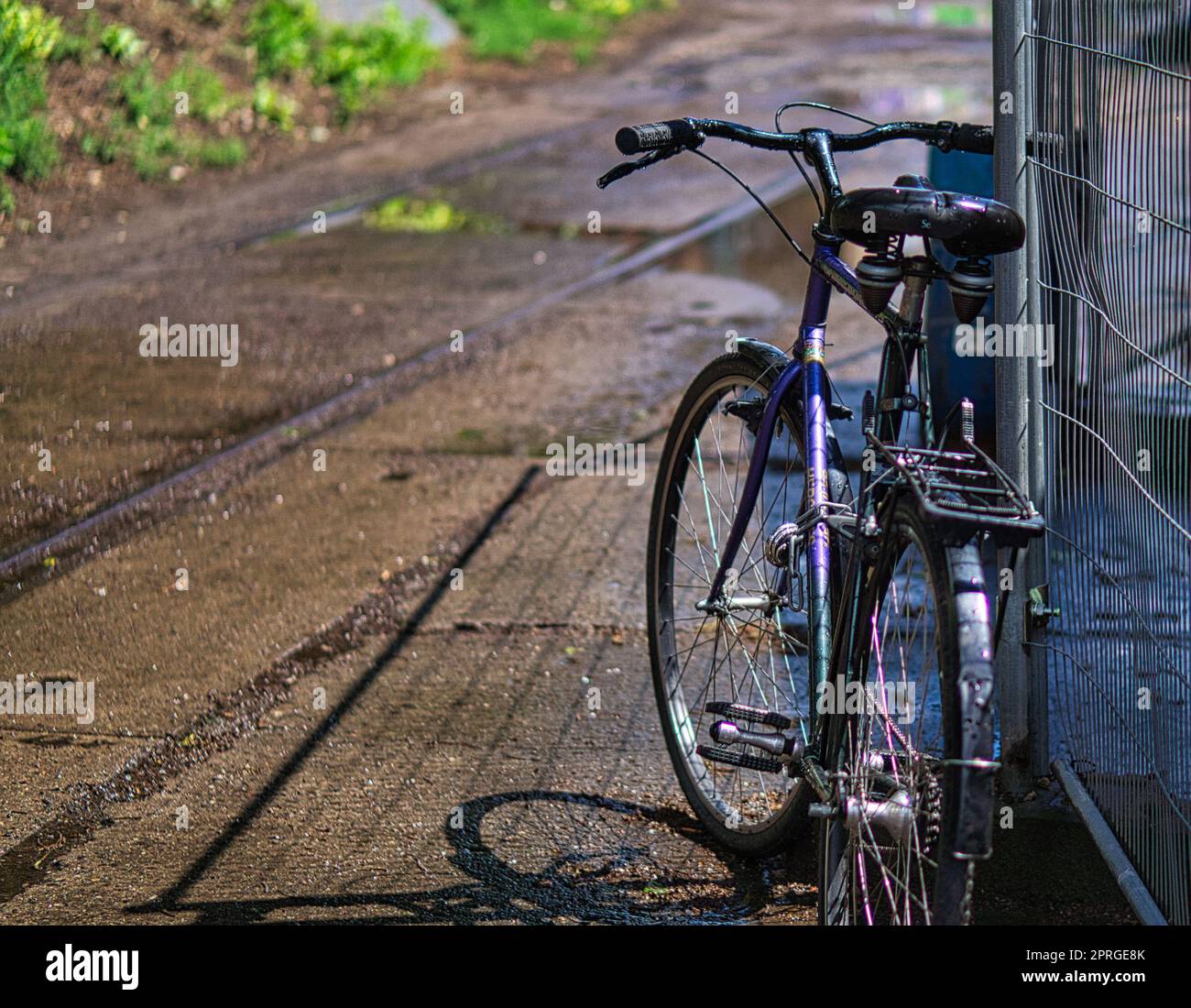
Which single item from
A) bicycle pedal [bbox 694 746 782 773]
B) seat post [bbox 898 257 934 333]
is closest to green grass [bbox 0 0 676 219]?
bicycle pedal [bbox 694 746 782 773]

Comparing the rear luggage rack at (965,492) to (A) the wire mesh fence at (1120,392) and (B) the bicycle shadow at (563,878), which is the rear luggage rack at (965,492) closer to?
(A) the wire mesh fence at (1120,392)

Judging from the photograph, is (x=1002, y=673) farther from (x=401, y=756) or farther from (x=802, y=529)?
(x=401, y=756)

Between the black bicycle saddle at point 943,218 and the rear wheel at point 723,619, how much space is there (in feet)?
1.85

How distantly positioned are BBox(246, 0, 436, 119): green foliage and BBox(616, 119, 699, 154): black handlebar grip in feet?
40.8

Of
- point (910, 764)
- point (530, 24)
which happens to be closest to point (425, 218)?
point (910, 764)

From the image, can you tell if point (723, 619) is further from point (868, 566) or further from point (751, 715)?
point (868, 566)

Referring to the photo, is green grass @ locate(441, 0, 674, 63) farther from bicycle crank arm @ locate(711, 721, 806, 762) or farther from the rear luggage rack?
the rear luggage rack

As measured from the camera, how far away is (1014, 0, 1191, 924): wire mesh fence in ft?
9.66

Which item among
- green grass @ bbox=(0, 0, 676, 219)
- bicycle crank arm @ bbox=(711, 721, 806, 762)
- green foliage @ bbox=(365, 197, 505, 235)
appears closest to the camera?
bicycle crank arm @ bbox=(711, 721, 806, 762)

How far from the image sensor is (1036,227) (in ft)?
12.0

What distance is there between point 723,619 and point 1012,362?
884 millimetres

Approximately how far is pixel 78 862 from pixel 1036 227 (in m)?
2.61

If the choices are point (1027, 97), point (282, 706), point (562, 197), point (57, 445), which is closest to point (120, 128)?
point (562, 197)

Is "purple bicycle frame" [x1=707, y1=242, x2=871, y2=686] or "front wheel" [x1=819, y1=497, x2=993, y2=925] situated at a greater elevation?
"purple bicycle frame" [x1=707, y1=242, x2=871, y2=686]
